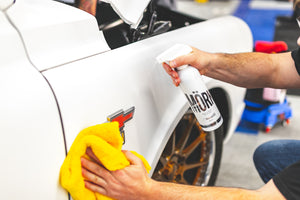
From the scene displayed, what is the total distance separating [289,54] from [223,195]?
880 mm

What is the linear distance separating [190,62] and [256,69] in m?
0.44

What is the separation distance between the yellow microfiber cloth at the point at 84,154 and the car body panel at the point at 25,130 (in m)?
0.02

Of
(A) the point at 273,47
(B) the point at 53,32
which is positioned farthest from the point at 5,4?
(A) the point at 273,47

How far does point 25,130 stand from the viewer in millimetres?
750

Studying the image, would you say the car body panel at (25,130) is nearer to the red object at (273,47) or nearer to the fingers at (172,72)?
the fingers at (172,72)

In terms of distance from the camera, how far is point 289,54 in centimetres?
154

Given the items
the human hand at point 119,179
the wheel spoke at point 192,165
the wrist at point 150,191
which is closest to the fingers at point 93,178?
the human hand at point 119,179

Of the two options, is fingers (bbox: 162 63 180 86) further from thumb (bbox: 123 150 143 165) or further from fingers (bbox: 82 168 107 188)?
fingers (bbox: 82 168 107 188)

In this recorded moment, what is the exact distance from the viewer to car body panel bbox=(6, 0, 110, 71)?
0.87 m

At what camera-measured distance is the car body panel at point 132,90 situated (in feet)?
2.87

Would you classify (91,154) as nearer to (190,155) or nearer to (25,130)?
(25,130)

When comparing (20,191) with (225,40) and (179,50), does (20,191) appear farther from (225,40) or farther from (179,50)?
(225,40)

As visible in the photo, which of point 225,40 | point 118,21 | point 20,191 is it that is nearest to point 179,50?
point 118,21

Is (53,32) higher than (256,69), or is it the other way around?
(53,32)
